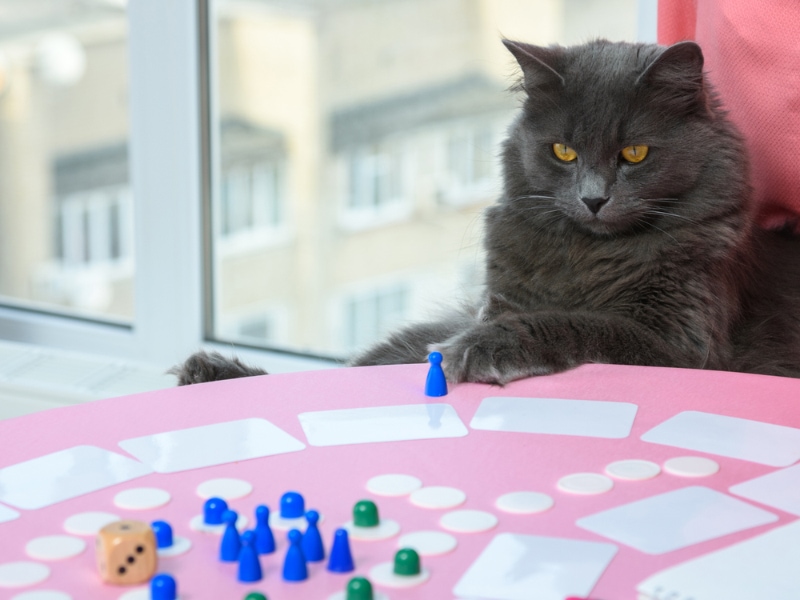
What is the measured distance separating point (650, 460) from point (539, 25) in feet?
4.94

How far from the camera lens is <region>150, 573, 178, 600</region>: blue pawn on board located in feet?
2.17

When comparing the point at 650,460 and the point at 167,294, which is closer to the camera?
the point at 650,460

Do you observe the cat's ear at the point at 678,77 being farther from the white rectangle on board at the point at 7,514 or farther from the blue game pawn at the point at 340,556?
the white rectangle on board at the point at 7,514

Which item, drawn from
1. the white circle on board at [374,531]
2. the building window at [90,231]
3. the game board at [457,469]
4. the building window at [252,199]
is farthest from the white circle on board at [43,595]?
the building window at [90,231]

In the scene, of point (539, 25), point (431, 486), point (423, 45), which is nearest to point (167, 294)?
point (423, 45)

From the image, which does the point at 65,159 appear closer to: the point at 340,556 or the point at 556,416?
the point at 556,416

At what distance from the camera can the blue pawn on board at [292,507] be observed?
2.60 feet

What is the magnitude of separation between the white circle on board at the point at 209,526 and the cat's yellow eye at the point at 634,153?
86 centimetres

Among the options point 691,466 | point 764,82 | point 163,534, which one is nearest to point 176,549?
point 163,534

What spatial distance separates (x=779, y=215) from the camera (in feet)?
5.58

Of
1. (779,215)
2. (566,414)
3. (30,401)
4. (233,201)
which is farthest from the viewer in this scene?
(233,201)

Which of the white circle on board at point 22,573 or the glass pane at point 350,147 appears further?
the glass pane at point 350,147

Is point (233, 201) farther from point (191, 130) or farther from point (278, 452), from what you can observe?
point (278, 452)

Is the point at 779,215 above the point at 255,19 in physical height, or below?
below
